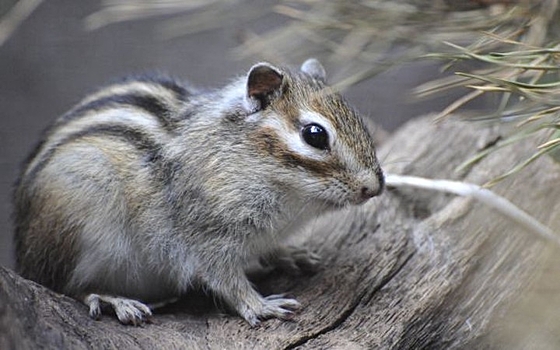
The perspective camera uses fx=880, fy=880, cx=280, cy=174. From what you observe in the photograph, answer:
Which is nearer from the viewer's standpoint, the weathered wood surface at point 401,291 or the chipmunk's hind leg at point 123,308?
the weathered wood surface at point 401,291

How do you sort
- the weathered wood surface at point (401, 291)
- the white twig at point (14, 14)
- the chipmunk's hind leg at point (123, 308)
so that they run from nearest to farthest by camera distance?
1. the weathered wood surface at point (401, 291)
2. the chipmunk's hind leg at point (123, 308)
3. the white twig at point (14, 14)

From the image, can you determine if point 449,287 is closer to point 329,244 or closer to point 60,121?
point 329,244

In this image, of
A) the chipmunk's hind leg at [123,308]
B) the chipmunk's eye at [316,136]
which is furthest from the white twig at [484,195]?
the chipmunk's hind leg at [123,308]

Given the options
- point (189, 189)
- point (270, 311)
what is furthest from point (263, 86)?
point (270, 311)

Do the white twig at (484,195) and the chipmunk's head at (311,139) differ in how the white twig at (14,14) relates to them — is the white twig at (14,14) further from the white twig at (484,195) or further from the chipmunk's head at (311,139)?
the white twig at (484,195)

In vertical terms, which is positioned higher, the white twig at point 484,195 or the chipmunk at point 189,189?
the chipmunk at point 189,189

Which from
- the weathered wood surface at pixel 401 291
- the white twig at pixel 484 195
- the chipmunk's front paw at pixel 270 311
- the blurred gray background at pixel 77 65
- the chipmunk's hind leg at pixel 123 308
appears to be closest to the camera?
the weathered wood surface at pixel 401 291

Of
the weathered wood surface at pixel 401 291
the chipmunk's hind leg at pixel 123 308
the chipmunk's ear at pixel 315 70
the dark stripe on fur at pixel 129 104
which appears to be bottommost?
the weathered wood surface at pixel 401 291
